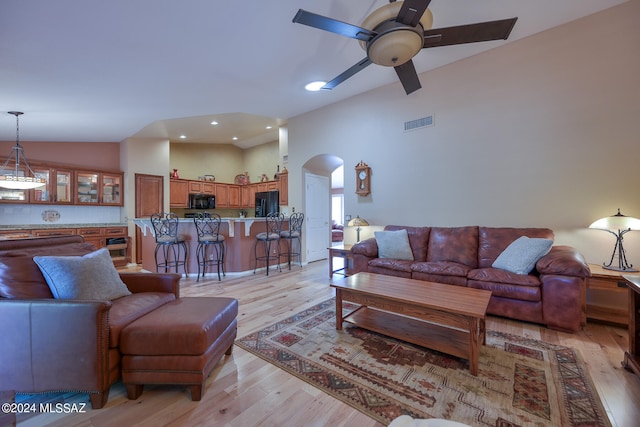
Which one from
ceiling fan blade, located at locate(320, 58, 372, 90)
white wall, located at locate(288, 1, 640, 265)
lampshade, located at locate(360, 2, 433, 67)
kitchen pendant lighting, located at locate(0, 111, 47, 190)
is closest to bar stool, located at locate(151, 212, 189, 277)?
kitchen pendant lighting, located at locate(0, 111, 47, 190)

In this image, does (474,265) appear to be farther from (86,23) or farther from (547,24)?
(86,23)

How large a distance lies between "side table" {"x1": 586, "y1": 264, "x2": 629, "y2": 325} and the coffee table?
3.97 ft

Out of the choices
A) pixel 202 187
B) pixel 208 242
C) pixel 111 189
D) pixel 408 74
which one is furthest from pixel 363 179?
pixel 111 189

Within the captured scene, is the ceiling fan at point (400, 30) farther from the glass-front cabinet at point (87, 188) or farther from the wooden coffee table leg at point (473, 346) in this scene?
the glass-front cabinet at point (87, 188)

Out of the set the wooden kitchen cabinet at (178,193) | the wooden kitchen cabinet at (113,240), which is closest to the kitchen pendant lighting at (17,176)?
the wooden kitchen cabinet at (113,240)

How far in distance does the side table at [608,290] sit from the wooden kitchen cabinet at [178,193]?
794 cm

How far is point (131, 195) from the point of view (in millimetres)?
5926

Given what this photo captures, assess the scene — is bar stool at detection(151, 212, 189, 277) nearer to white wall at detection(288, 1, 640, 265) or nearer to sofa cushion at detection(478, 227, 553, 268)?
white wall at detection(288, 1, 640, 265)

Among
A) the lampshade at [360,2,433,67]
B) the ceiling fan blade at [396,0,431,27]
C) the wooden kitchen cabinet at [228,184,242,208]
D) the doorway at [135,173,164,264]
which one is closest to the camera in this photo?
the ceiling fan blade at [396,0,431,27]

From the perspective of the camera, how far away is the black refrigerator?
22.3ft

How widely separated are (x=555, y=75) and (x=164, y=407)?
15.9ft

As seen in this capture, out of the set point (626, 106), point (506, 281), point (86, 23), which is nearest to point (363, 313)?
point (506, 281)

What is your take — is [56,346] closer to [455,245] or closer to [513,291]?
[513,291]

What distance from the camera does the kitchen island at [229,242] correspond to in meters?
4.65
